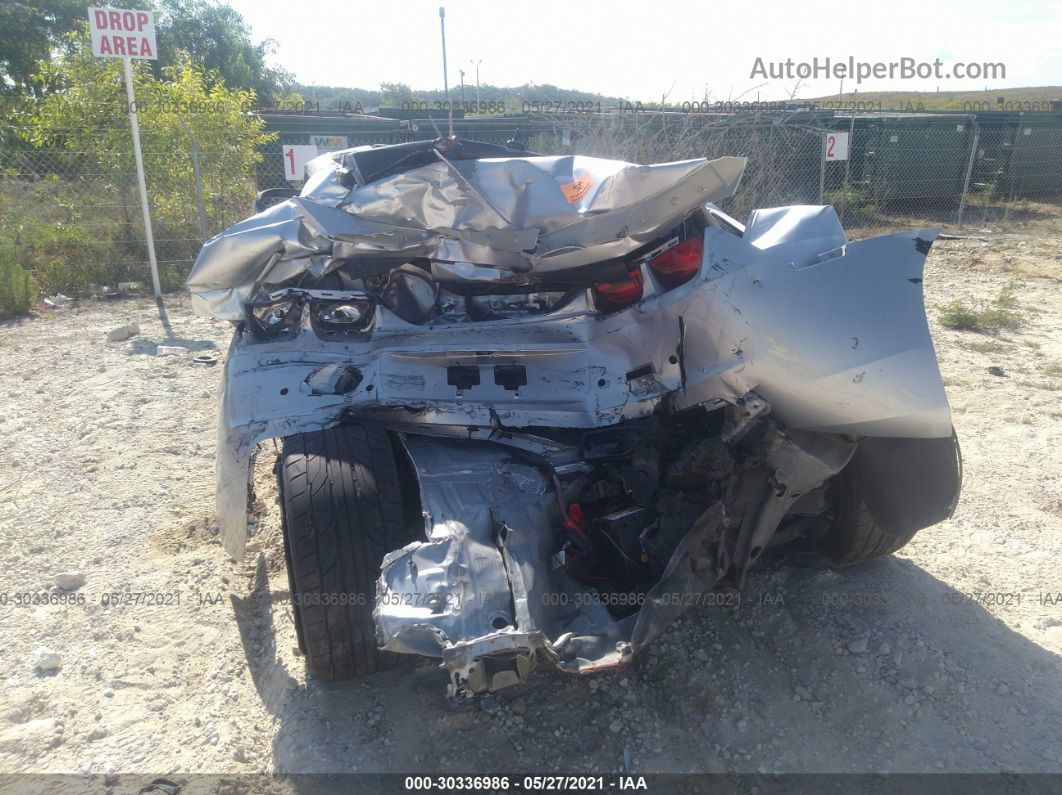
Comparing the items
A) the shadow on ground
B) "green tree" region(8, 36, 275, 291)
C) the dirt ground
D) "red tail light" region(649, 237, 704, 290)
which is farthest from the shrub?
"red tail light" region(649, 237, 704, 290)

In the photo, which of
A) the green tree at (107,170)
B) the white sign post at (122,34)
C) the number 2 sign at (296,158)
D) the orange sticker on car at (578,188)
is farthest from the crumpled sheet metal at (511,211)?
the green tree at (107,170)

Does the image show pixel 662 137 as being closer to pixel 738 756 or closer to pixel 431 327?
Result: pixel 431 327

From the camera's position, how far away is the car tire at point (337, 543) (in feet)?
8.09

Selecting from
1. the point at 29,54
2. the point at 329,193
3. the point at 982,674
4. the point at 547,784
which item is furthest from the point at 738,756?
the point at 29,54

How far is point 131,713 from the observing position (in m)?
2.76

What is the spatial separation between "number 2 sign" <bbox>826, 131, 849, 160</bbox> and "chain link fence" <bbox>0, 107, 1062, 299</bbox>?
0.02 m

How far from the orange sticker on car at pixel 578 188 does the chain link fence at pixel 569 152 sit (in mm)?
5076

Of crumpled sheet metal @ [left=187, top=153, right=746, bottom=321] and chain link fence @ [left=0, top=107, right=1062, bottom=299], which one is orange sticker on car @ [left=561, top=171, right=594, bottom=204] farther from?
chain link fence @ [left=0, top=107, right=1062, bottom=299]

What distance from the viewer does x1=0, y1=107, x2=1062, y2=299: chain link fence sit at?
9.51 meters

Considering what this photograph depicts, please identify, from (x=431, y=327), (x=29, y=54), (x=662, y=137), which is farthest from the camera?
(x=29, y=54)

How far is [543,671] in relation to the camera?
288cm

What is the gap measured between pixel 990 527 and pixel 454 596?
9.85 ft

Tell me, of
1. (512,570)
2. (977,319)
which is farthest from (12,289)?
(977,319)

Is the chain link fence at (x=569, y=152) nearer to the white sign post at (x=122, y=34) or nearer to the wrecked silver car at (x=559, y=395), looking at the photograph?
the white sign post at (x=122, y=34)
